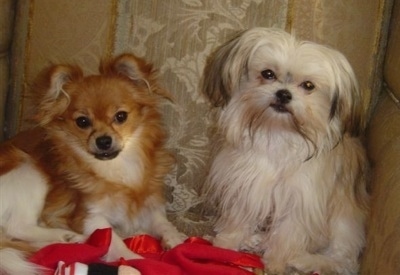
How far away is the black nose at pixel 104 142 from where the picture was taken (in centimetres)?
199

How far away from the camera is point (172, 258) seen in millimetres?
1802

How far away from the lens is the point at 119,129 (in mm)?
2088

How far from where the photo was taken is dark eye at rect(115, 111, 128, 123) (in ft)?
6.84

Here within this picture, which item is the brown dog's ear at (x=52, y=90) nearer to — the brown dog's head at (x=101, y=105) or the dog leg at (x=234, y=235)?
the brown dog's head at (x=101, y=105)

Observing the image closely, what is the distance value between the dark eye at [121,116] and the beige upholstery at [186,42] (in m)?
0.19

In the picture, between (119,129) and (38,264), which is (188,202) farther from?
(38,264)

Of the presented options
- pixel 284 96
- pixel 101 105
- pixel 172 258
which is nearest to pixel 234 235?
pixel 172 258

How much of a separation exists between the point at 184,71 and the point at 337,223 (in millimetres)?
759

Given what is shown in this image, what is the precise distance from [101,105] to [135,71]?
177 millimetres

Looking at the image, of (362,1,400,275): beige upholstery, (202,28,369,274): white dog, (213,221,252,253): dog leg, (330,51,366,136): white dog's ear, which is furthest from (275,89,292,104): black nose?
(213,221,252,253): dog leg

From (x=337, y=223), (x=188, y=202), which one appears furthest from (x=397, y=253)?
(x=188, y=202)

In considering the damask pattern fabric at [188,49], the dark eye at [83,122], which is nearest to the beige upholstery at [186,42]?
the damask pattern fabric at [188,49]

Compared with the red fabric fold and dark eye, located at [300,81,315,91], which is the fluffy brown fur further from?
dark eye, located at [300,81,315,91]

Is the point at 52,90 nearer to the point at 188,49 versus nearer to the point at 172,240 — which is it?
the point at 188,49
